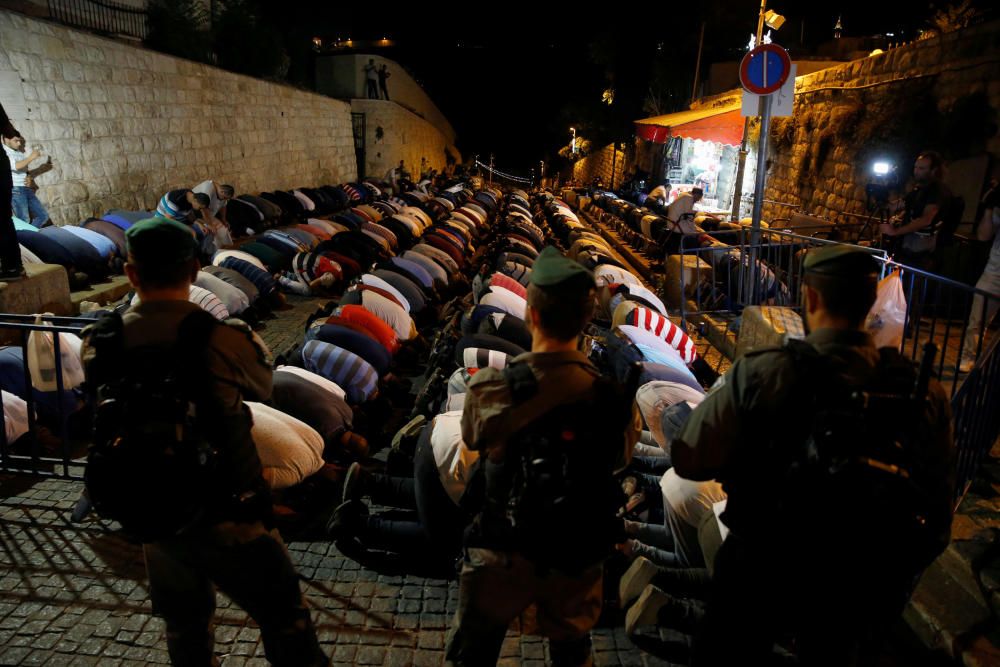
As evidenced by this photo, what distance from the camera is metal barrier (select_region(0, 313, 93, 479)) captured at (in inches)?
161

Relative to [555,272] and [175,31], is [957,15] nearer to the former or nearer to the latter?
[555,272]

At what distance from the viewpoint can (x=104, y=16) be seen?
16766 millimetres

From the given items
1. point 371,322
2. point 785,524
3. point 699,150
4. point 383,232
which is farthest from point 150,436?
point 699,150

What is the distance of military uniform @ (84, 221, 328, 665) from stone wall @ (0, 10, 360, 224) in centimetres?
1063

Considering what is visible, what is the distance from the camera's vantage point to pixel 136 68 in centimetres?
1355

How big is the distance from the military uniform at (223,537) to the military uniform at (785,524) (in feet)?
5.06

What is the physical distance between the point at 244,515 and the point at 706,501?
2.07 m

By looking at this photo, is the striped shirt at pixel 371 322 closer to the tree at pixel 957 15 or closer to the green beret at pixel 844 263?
the green beret at pixel 844 263

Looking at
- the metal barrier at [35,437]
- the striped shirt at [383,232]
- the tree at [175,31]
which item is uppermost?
the tree at [175,31]

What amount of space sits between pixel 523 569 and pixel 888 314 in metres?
3.42

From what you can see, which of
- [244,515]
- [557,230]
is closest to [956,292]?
[244,515]

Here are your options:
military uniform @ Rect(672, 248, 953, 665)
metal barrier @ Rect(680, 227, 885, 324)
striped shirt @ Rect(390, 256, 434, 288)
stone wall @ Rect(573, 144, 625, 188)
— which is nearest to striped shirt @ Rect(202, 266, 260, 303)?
striped shirt @ Rect(390, 256, 434, 288)

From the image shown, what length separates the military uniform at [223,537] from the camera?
2135 millimetres

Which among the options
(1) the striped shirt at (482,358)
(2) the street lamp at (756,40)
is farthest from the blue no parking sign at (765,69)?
(2) the street lamp at (756,40)
